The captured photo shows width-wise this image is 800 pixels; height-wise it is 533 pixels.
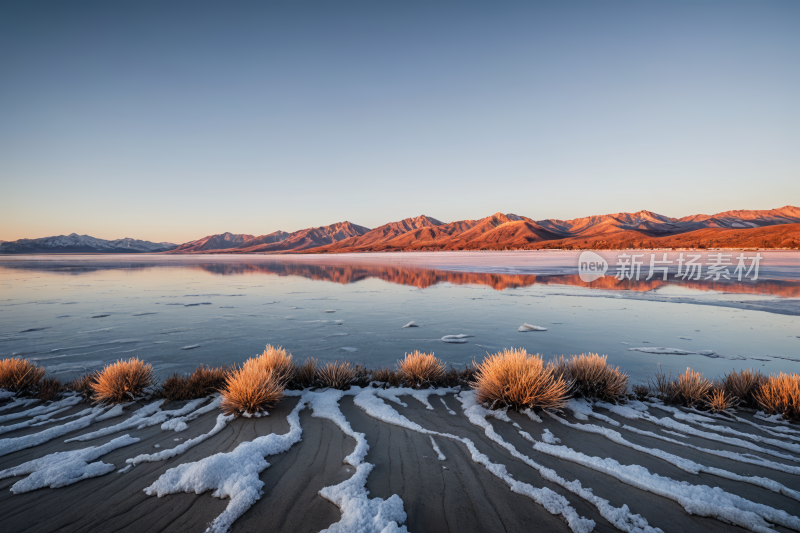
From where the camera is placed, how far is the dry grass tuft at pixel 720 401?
204 inches

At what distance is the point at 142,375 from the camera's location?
5852 mm

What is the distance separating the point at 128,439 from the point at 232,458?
1727mm

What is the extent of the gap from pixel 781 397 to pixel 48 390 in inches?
456

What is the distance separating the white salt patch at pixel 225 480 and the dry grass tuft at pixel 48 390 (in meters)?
4.14

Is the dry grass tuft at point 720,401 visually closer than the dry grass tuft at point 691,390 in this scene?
Yes

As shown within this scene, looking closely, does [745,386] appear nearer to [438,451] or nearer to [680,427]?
[680,427]

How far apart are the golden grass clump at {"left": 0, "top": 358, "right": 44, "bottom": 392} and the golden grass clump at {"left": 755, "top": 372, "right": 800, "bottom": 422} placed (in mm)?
11955

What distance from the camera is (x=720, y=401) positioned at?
17.0 feet

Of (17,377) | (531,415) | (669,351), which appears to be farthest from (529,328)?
(17,377)

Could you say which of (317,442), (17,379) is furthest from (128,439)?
(17,379)

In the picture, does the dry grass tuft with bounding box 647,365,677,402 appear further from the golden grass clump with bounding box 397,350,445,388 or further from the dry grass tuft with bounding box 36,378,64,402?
the dry grass tuft with bounding box 36,378,64,402

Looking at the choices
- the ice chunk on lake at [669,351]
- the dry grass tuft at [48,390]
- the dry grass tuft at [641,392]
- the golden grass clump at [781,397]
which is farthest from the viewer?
the ice chunk on lake at [669,351]

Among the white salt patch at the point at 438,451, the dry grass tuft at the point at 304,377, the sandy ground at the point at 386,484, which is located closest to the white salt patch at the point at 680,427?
the sandy ground at the point at 386,484

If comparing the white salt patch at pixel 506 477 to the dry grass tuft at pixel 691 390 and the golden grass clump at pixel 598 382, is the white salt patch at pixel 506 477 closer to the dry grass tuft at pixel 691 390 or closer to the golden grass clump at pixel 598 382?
the golden grass clump at pixel 598 382
